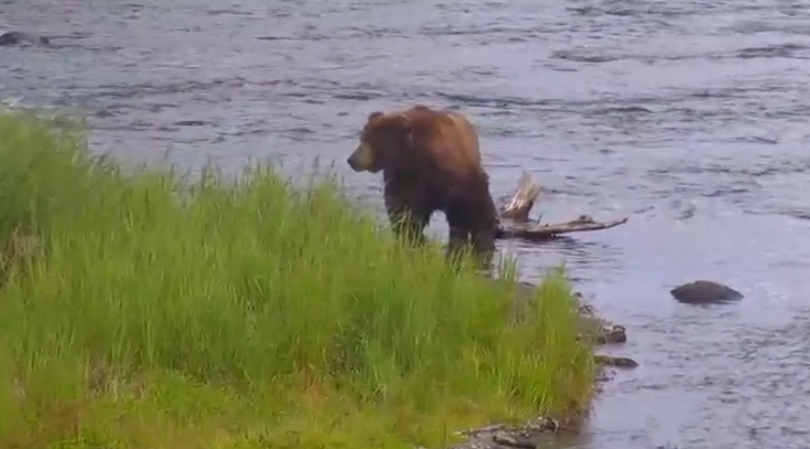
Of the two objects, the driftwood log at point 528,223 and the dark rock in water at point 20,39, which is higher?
the driftwood log at point 528,223

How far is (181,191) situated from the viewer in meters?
9.51

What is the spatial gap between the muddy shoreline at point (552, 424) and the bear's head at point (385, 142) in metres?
1.14

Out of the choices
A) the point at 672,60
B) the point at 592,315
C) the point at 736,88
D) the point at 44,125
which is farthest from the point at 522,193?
Answer: the point at 672,60

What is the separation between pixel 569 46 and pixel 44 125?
506 inches

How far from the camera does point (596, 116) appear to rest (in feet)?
56.5

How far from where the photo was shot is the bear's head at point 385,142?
10141mm

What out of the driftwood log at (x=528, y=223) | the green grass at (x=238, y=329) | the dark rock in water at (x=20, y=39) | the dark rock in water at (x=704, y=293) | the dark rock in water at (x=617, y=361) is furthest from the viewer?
the dark rock in water at (x=20, y=39)

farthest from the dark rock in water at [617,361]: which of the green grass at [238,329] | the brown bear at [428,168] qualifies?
the brown bear at [428,168]

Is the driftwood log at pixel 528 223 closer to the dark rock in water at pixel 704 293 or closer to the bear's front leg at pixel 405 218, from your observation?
the dark rock in water at pixel 704 293

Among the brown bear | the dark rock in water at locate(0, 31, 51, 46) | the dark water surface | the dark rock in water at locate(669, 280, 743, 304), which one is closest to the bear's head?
the brown bear

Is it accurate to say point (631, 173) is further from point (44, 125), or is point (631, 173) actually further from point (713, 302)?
point (44, 125)

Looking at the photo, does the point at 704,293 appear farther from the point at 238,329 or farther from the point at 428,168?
the point at 238,329

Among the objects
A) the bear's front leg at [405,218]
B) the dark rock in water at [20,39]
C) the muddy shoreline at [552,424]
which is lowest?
the dark rock in water at [20,39]

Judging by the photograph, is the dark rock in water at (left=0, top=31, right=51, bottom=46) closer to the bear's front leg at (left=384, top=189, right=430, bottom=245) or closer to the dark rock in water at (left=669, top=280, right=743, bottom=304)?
the bear's front leg at (left=384, top=189, right=430, bottom=245)
